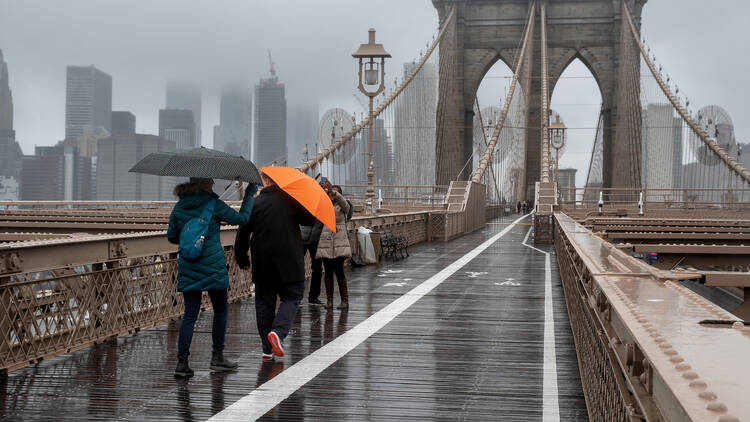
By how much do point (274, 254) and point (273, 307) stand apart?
0.53 meters

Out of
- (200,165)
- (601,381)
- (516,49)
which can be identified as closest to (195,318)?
(200,165)

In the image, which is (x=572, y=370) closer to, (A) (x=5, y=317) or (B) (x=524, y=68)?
(A) (x=5, y=317)

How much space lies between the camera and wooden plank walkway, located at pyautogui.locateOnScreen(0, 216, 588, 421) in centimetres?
534

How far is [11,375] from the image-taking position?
6.20 metres

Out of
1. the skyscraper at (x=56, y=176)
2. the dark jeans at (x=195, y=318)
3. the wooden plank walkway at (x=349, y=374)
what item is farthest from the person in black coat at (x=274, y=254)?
the skyscraper at (x=56, y=176)

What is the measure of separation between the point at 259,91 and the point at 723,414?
147 meters

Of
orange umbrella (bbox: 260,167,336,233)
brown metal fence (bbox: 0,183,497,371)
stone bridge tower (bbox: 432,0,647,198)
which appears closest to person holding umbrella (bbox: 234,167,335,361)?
orange umbrella (bbox: 260,167,336,233)

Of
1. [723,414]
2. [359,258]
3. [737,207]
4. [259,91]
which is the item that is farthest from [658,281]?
[259,91]

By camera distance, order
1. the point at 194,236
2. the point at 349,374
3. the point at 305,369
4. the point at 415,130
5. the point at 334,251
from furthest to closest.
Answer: the point at 415,130 < the point at 334,251 < the point at 305,369 < the point at 349,374 < the point at 194,236

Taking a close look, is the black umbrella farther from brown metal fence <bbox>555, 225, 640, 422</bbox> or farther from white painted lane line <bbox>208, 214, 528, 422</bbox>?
brown metal fence <bbox>555, 225, 640, 422</bbox>

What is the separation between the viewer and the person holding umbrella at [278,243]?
6.93 metres

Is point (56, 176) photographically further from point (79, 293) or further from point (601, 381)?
point (601, 381)

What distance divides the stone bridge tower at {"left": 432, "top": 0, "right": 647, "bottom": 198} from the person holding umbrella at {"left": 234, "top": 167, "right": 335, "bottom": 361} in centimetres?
5843

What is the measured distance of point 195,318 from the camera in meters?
6.36
